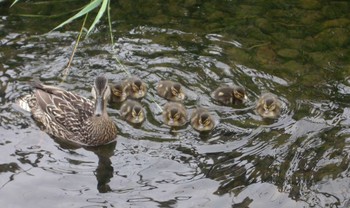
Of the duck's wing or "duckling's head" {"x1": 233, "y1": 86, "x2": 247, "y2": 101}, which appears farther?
"duckling's head" {"x1": 233, "y1": 86, "x2": 247, "y2": 101}

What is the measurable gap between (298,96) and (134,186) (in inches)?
74.2

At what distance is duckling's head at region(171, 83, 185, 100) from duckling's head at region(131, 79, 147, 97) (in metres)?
0.29

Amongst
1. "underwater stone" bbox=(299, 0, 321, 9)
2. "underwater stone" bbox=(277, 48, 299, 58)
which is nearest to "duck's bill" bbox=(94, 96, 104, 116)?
"underwater stone" bbox=(277, 48, 299, 58)

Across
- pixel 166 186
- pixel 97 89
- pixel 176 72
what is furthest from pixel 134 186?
pixel 176 72

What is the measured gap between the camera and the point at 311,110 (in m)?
6.16

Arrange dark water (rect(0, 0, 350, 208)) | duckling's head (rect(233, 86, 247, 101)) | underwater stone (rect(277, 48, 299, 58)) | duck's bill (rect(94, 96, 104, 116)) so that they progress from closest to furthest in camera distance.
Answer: dark water (rect(0, 0, 350, 208))
duck's bill (rect(94, 96, 104, 116))
duckling's head (rect(233, 86, 247, 101))
underwater stone (rect(277, 48, 299, 58))

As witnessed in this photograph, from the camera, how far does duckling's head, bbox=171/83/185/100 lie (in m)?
6.23

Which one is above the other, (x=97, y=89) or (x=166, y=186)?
(x=97, y=89)

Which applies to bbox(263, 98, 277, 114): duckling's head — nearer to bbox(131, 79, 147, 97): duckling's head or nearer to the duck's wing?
bbox(131, 79, 147, 97): duckling's head

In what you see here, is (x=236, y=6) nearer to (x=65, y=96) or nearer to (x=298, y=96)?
(x=298, y=96)

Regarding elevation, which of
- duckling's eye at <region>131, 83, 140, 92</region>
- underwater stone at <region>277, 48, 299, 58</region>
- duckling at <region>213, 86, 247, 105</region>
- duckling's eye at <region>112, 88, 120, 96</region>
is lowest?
duckling at <region>213, 86, 247, 105</region>

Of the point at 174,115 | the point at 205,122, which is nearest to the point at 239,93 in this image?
the point at 205,122

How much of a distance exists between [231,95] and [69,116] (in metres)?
1.40

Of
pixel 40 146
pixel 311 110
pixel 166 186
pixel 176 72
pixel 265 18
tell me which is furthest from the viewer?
pixel 265 18
